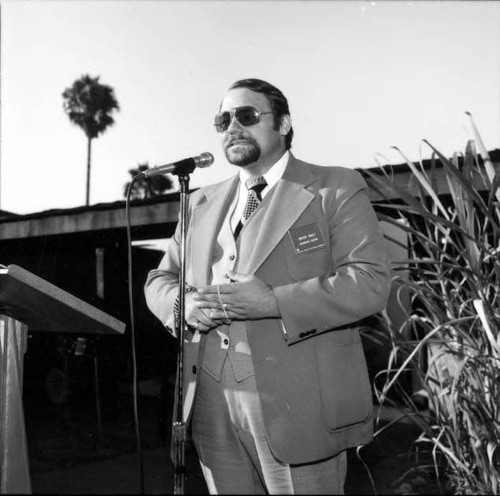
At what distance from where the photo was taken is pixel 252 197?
1.99 metres

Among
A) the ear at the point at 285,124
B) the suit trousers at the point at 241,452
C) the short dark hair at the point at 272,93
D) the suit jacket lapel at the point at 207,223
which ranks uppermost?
the short dark hair at the point at 272,93

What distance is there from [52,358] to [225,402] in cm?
843

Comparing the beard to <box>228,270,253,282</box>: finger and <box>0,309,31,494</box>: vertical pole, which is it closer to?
<box>228,270,253,282</box>: finger

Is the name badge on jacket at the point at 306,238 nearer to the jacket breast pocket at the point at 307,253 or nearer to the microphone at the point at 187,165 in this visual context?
the jacket breast pocket at the point at 307,253

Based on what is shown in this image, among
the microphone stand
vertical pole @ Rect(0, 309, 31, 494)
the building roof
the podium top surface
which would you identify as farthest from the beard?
the building roof

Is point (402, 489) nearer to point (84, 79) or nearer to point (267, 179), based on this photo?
point (267, 179)

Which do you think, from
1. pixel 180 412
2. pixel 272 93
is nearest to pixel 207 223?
pixel 272 93

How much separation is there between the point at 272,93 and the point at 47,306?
1.08 m

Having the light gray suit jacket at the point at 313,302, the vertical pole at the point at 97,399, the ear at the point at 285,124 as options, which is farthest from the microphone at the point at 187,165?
the vertical pole at the point at 97,399

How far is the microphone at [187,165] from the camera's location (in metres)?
1.83

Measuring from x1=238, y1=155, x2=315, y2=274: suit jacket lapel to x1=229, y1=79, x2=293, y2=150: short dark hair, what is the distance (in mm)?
291

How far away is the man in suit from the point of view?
1.64 metres

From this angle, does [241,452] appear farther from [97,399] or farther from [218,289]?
[97,399]

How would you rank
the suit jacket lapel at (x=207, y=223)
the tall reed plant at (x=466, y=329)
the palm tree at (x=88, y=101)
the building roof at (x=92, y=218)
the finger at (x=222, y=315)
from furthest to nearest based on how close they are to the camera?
the palm tree at (x=88, y=101) → the building roof at (x=92, y=218) → the tall reed plant at (x=466, y=329) → the suit jacket lapel at (x=207, y=223) → the finger at (x=222, y=315)
